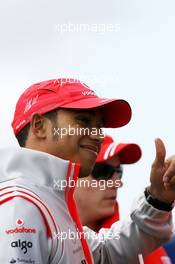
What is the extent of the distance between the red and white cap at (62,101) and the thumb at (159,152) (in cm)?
43

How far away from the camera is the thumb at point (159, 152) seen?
2529 millimetres

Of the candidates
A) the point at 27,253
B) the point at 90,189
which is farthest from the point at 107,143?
the point at 27,253

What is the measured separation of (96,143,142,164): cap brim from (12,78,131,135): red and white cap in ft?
4.86

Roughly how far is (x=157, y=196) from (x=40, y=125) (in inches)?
26.9

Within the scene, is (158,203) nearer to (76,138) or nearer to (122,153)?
(76,138)

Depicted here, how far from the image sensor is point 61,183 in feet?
8.33

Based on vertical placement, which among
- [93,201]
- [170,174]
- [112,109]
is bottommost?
[93,201]

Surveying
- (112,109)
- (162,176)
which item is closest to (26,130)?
(112,109)

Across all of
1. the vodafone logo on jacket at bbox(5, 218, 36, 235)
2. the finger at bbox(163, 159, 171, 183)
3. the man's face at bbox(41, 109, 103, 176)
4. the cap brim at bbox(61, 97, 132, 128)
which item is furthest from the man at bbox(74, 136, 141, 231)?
the vodafone logo on jacket at bbox(5, 218, 36, 235)

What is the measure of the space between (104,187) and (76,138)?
186 cm

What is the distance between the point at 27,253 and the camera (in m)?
2.12

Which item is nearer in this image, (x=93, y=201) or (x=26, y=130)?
(x=26, y=130)

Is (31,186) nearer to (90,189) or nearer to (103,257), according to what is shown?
(103,257)

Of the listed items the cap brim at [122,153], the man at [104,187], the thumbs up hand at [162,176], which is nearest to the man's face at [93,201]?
the man at [104,187]
